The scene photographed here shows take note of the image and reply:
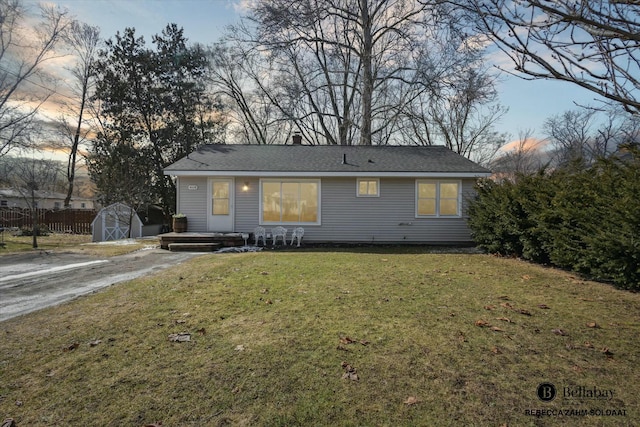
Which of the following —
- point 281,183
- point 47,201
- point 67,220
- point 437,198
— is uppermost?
point 47,201

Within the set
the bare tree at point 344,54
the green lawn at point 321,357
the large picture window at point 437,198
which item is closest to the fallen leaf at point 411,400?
the green lawn at point 321,357

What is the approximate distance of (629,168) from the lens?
18.5 ft

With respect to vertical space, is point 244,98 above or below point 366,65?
above

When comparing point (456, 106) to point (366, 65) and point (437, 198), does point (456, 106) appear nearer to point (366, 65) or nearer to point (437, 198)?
point (366, 65)

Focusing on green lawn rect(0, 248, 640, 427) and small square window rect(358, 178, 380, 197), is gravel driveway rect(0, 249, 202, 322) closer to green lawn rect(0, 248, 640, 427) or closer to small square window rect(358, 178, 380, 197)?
green lawn rect(0, 248, 640, 427)

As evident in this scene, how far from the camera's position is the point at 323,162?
524 inches

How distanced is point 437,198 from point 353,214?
3308mm

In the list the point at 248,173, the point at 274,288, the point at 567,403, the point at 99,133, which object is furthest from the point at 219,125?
the point at 567,403

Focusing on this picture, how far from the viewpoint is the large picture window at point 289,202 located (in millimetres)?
12859

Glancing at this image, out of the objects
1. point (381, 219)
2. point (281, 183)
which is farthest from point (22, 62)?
point (381, 219)

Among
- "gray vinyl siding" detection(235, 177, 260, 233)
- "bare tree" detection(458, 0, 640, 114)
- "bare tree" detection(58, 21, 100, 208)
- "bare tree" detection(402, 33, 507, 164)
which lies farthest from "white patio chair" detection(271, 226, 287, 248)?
"bare tree" detection(58, 21, 100, 208)

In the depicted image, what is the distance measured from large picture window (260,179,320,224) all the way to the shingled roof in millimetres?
597

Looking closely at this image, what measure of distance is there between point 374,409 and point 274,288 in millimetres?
3461

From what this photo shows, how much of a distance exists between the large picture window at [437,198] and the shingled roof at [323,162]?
0.66 metres
